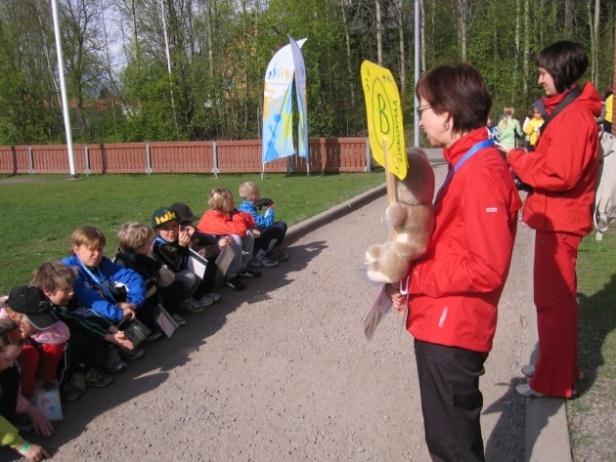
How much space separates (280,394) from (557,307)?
1.84 metres

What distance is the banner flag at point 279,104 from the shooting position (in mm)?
16406

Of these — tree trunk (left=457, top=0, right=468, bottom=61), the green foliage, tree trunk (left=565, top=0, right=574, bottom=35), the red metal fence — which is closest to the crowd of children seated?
the red metal fence

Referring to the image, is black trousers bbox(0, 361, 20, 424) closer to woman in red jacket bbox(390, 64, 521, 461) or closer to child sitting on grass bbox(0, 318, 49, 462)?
child sitting on grass bbox(0, 318, 49, 462)

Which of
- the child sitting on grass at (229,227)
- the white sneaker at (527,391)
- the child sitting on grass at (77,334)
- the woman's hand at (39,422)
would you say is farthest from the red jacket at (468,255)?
the child sitting on grass at (229,227)

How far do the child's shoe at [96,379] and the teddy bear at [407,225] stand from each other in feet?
8.90

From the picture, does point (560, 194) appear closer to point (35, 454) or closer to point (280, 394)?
point (280, 394)

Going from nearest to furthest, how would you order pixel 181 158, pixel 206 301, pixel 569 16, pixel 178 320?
pixel 178 320 < pixel 206 301 < pixel 181 158 < pixel 569 16

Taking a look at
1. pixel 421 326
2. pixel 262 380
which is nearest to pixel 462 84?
pixel 421 326

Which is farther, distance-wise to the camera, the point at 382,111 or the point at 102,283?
the point at 102,283

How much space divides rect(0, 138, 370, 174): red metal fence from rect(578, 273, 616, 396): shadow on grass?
45.8 feet

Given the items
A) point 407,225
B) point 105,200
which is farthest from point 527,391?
point 105,200

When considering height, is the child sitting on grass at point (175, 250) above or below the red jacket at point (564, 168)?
below

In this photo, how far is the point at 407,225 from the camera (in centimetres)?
214

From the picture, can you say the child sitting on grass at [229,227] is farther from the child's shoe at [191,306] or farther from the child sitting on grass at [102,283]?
the child sitting on grass at [102,283]
